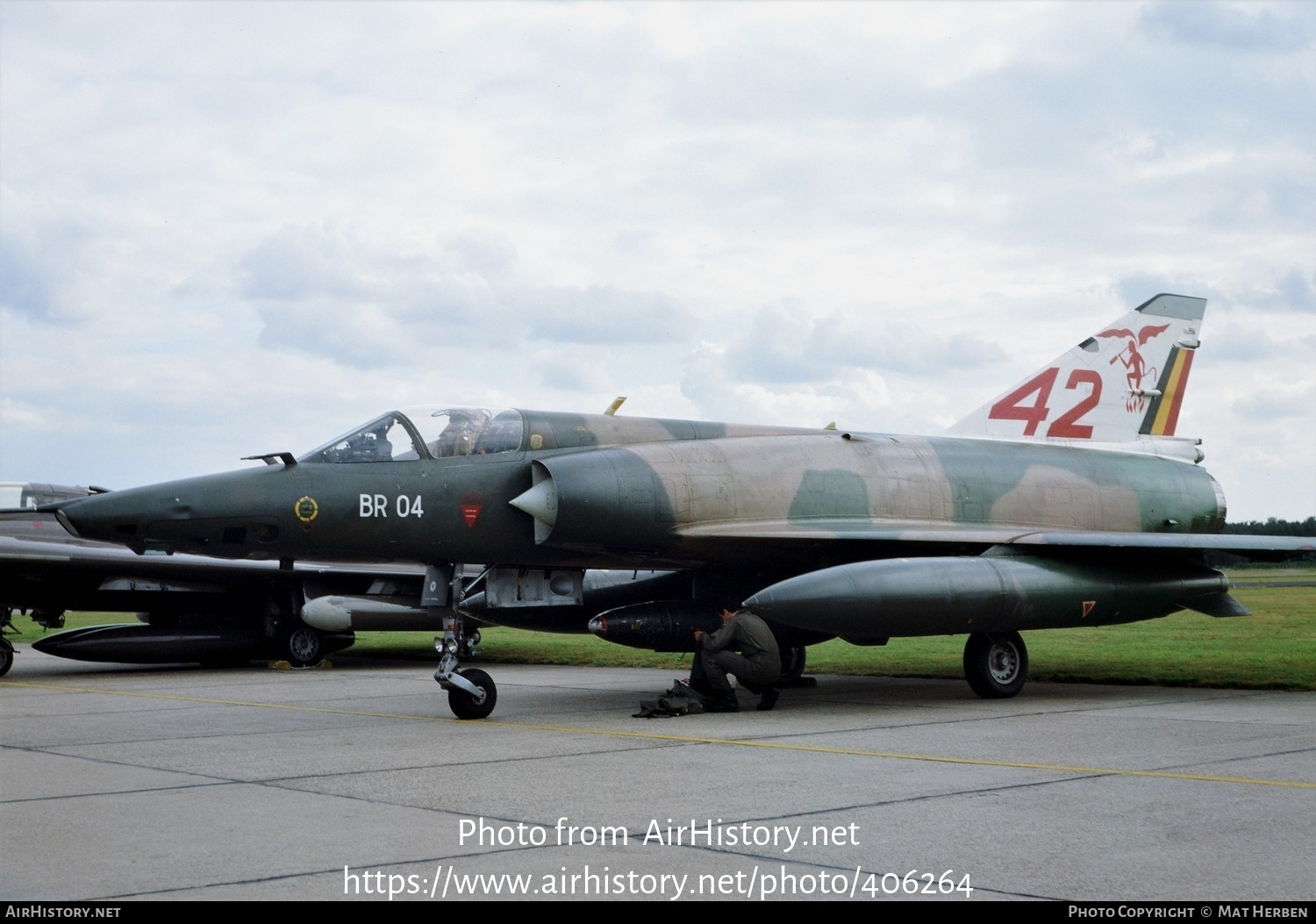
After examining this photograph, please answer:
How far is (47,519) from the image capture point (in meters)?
17.1

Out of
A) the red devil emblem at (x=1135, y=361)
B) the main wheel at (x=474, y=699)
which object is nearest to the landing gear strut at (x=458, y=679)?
the main wheel at (x=474, y=699)

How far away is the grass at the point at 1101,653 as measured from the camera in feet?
44.0

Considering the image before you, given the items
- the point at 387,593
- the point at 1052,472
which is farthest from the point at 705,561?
the point at 387,593

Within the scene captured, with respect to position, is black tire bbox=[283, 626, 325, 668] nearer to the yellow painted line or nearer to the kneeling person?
the yellow painted line

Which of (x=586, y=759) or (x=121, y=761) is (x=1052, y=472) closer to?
(x=586, y=759)

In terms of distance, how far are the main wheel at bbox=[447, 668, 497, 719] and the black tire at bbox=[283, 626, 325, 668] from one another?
8.43m

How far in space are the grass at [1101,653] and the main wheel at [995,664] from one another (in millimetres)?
1742

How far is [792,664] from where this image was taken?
13266 mm

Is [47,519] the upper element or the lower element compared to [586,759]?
upper

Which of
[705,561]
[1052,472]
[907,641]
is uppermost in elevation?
[1052,472]

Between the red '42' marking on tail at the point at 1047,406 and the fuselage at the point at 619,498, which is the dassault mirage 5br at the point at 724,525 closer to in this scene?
the fuselage at the point at 619,498

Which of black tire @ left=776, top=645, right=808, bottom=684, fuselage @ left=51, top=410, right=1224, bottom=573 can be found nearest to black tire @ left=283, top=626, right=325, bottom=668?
black tire @ left=776, top=645, right=808, bottom=684

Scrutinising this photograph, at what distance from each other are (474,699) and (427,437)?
225cm
